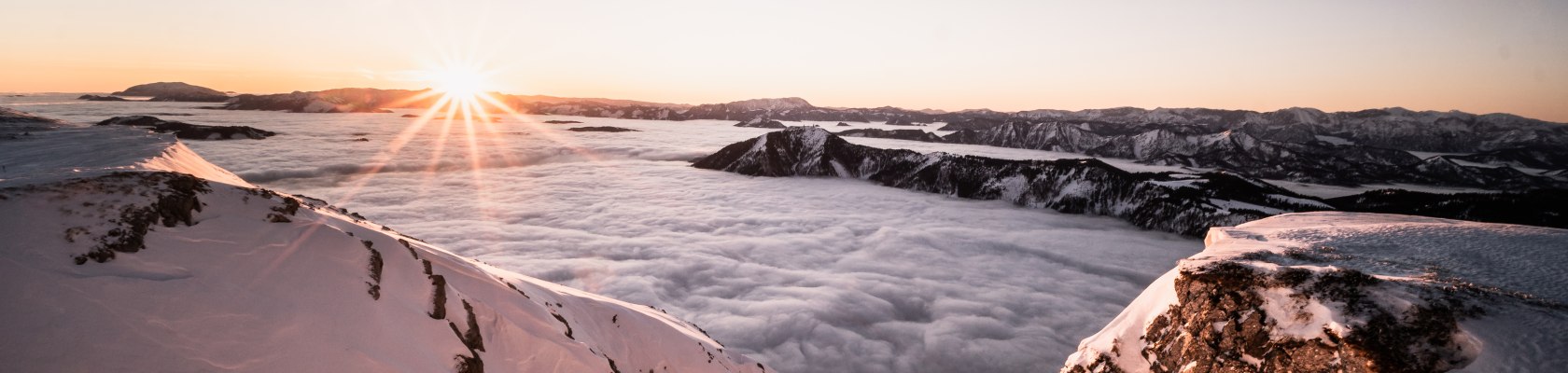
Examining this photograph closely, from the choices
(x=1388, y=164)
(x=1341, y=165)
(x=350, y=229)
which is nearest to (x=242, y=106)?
(x=350, y=229)

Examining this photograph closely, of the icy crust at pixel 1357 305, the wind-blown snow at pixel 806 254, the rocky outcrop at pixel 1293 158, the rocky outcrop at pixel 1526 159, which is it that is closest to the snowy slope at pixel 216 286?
the icy crust at pixel 1357 305

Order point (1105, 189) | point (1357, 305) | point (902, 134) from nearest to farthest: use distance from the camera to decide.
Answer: point (1357, 305)
point (1105, 189)
point (902, 134)

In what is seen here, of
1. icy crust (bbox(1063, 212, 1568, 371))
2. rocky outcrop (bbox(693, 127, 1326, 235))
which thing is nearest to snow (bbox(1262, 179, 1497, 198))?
rocky outcrop (bbox(693, 127, 1326, 235))

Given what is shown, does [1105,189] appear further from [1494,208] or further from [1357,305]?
[1357,305]

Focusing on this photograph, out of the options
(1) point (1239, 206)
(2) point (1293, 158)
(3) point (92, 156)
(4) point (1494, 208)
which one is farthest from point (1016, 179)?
(2) point (1293, 158)

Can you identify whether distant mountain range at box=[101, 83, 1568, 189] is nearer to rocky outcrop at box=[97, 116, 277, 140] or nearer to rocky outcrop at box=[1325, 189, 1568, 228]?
rocky outcrop at box=[1325, 189, 1568, 228]
